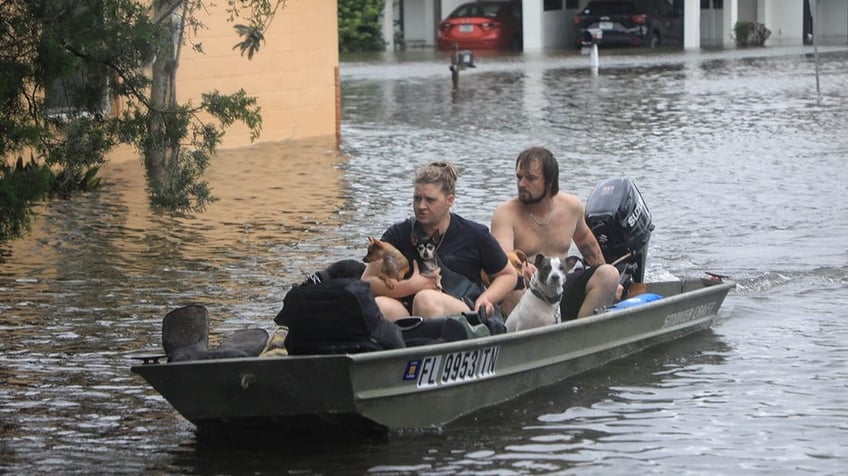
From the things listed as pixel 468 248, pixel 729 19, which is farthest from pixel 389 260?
pixel 729 19

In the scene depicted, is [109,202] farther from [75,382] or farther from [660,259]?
[75,382]

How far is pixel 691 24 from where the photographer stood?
51.6 m

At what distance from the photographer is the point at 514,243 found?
34.4ft

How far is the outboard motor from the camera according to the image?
38.8ft

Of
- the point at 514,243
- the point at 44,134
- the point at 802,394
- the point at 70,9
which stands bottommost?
the point at 802,394

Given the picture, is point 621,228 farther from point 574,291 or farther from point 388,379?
point 388,379

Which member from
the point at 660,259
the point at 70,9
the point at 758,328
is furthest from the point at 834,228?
the point at 70,9

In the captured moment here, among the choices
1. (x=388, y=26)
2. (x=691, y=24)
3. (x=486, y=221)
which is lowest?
(x=486, y=221)

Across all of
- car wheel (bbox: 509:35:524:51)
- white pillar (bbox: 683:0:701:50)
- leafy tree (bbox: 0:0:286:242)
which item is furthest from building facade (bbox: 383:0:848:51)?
leafy tree (bbox: 0:0:286:242)

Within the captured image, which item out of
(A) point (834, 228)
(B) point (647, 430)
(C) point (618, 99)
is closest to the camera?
(B) point (647, 430)

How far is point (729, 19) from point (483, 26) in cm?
826

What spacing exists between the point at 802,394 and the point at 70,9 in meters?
4.93

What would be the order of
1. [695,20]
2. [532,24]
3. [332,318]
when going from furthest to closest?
[532,24], [695,20], [332,318]

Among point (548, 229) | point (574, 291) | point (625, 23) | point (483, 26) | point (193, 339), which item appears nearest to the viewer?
point (193, 339)
